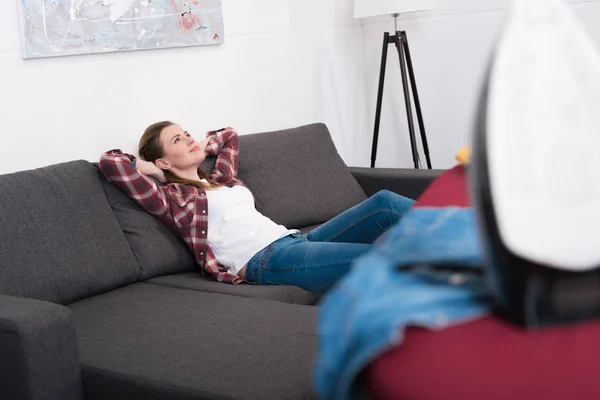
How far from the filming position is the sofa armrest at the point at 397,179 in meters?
3.79

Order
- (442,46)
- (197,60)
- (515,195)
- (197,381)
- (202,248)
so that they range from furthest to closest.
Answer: (442,46), (197,60), (202,248), (197,381), (515,195)

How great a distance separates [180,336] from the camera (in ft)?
7.83

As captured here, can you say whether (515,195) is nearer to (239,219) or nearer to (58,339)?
(58,339)

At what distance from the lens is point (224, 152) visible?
3527mm

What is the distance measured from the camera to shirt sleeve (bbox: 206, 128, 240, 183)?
11.3 ft

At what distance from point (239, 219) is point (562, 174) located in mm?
2009

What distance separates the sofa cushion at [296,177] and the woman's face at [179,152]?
9.9 inches

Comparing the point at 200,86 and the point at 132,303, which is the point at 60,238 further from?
the point at 200,86

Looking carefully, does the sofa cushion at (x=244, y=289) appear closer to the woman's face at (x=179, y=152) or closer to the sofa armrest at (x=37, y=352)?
the woman's face at (x=179, y=152)

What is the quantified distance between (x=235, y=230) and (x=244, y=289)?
0.98 feet

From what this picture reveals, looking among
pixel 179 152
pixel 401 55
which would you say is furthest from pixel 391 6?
pixel 179 152

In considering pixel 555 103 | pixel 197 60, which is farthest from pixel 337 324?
pixel 197 60

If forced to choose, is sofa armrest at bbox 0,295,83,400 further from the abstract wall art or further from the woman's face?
the abstract wall art

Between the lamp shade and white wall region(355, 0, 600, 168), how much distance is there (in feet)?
1.25
